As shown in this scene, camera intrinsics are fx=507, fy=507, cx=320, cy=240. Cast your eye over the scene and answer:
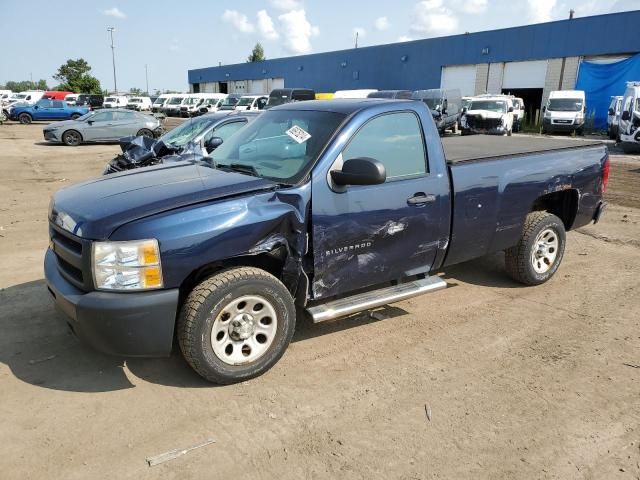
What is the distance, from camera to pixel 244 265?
3.56m

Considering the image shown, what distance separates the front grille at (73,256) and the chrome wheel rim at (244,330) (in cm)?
83

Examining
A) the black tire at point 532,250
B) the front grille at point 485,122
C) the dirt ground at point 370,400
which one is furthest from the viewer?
the front grille at point 485,122


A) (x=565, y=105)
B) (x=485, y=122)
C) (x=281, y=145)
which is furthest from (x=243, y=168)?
(x=565, y=105)

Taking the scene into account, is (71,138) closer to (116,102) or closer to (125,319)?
(125,319)

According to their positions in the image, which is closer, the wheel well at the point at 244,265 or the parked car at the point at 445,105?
the wheel well at the point at 244,265

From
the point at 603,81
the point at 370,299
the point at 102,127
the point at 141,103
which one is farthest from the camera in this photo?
the point at 141,103

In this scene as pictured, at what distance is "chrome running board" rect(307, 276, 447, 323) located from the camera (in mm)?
3609

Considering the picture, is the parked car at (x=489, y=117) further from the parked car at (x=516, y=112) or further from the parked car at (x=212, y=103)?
the parked car at (x=212, y=103)

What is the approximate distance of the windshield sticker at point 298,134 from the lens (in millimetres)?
3838

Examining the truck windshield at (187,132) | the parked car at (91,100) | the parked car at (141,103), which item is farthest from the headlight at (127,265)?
the parked car at (141,103)

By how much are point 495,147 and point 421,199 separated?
174 centimetres

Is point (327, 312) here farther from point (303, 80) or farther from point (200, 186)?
point (303, 80)

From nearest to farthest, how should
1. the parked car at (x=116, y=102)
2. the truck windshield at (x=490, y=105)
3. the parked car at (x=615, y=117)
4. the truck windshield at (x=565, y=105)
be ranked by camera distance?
1. the parked car at (x=615, y=117)
2. the truck windshield at (x=490, y=105)
3. the truck windshield at (x=565, y=105)
4. the parked car at (x=116, y=102)

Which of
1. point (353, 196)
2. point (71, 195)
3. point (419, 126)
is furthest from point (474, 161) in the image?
point (71, 195)
